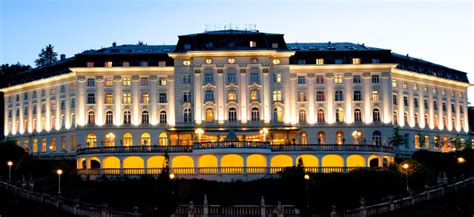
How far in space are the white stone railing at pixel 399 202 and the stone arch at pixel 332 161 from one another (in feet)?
55.2

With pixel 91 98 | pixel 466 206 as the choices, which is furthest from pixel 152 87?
pixel 466 206

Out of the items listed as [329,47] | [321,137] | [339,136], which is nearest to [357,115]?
[339,136]

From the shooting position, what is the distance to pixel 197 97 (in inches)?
4262

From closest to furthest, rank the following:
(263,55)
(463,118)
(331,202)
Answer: (331,202) → (263,55) → (463,118)

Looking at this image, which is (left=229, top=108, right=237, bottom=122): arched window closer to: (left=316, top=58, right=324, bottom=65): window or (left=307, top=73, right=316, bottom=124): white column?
(left=307, top=73, right=316, bottom=124): white column

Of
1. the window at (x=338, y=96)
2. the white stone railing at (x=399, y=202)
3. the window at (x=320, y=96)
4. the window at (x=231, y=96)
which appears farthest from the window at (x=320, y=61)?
the white stone railing at (x=399, y=202)

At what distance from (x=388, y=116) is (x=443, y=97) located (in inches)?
693

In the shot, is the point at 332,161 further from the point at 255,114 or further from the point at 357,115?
the point at 357,115

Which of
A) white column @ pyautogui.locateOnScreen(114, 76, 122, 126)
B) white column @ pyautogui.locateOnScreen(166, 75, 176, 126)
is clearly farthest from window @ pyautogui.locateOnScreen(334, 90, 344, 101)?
white column @ pyautogui.locateOnScreen(114, 76, 122, 126)

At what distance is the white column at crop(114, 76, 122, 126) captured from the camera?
111 meters

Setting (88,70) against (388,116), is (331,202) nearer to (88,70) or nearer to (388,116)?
(388,116)

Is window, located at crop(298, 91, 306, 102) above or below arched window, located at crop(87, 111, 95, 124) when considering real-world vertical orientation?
above

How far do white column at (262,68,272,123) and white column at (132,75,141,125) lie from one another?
52.5ft

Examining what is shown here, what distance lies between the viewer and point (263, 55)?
356 feet
